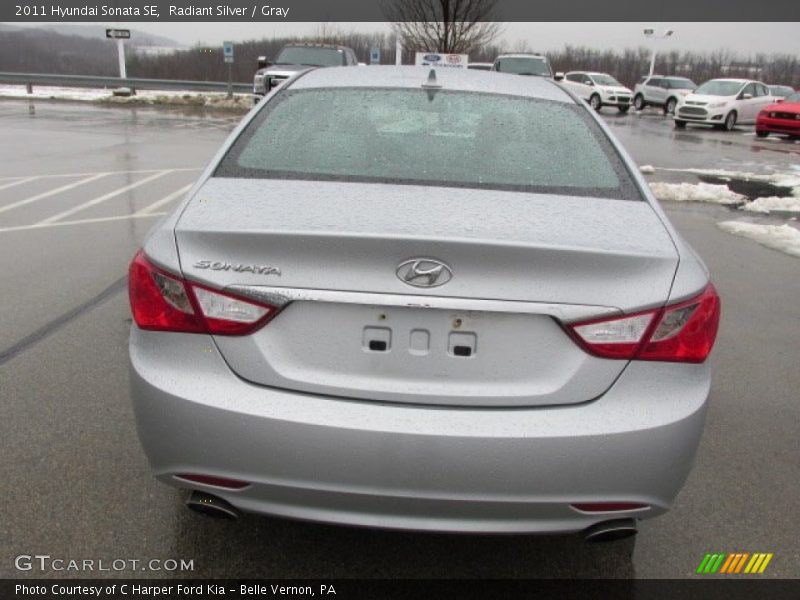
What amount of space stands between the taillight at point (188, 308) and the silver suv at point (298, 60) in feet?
56.3

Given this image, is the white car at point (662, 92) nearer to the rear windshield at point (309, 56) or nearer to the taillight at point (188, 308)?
the rear windshield at point (309, 56)

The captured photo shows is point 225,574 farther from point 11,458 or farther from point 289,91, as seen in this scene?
point 289,91

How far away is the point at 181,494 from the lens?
2.83m

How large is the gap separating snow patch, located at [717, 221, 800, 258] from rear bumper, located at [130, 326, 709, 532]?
19.9 ft

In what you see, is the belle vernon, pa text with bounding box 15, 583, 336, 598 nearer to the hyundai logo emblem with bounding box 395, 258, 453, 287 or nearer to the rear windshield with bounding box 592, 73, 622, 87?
the hyundai logo emblem with bounding box 395, 258, 453, 287

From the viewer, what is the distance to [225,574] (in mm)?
2447

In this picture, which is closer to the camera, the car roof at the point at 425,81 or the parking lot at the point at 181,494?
the parking lot at the point at 181,494

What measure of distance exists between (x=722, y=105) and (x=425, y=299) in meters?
26.7

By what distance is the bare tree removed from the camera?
92.2 ft

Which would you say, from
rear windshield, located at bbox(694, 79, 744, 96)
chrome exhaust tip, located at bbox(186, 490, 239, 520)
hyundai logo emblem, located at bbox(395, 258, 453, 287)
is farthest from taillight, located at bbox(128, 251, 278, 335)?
rear windshield, located at bbox(694, 79, 744, 96)

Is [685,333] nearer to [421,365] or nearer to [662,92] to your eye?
[421,365]

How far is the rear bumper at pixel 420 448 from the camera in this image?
6.48 feet

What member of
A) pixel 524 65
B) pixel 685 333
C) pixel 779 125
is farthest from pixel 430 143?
pixel 779 125

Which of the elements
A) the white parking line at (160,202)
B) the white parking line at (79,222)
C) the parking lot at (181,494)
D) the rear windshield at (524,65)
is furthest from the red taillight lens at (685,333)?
the rear windshield at (524,65)
